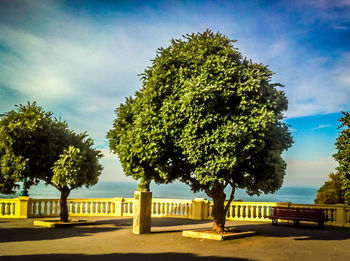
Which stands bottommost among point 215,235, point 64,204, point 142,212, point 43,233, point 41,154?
point 43,233

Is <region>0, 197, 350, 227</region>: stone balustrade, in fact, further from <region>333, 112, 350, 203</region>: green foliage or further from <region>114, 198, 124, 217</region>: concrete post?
<region>333, 112, 350, 203</region>: green foliage

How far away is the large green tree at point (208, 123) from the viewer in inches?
569

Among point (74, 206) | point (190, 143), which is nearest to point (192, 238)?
point (190, 143)

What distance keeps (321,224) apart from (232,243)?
29.1 feet

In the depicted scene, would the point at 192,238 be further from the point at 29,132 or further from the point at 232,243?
the point at 29,132

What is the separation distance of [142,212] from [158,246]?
3443 millimetres

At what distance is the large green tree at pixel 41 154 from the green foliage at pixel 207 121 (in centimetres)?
427

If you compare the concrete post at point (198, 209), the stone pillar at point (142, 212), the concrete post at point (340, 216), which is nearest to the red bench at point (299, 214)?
the concrete post at point (340, 216)

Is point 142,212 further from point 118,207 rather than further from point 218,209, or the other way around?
point 118,207

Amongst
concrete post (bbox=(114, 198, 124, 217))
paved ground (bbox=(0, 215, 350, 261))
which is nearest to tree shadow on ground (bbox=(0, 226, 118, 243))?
paved ground (bbox=(0, 215, 350, 261))

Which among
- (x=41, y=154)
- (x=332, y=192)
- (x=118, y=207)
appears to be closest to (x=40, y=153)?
(x=41, y=154)

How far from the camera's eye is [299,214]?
2152 cm

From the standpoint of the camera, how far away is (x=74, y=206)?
2633 centimetres

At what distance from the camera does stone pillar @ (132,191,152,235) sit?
16823mm
